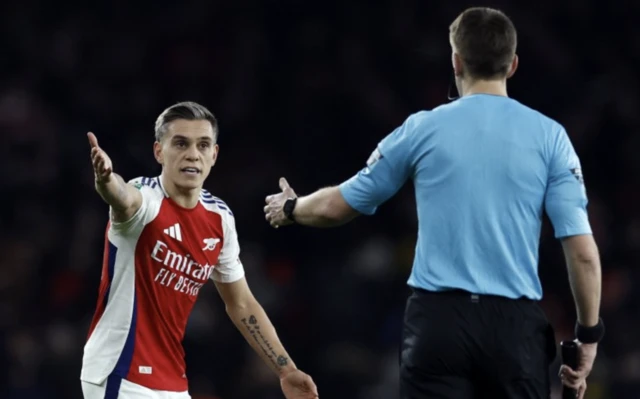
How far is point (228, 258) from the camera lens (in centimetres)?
598

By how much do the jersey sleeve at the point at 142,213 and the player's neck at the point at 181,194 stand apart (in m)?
0.08

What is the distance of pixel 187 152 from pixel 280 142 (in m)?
6.34

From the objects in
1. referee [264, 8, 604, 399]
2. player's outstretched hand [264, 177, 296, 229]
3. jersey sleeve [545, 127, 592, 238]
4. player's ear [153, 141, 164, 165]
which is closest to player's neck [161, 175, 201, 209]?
A: player's ear [153, 141, 164, 165]

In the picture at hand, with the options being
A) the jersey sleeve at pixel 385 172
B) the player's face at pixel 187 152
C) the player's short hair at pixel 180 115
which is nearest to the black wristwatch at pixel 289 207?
the jersey sleeve at pixel 385 172

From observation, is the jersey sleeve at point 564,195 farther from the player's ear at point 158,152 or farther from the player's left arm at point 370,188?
the player's ear at point 158,152

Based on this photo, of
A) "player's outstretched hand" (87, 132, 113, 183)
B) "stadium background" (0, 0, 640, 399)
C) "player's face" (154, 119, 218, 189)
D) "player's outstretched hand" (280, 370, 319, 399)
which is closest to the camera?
"player's outstretched hand" (87, 132, 113, 183)

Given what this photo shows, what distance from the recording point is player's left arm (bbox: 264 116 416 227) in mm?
4781

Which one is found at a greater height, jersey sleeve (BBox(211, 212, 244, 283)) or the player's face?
the player's face

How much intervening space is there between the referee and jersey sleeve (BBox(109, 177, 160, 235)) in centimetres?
125

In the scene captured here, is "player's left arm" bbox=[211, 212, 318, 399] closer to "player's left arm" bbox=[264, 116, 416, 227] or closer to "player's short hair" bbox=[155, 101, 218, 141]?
"player's short hair" bbox=[155, 101, 218, 141]

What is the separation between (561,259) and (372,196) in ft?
23.2

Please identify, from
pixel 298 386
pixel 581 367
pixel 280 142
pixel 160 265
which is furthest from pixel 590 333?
pixel 280 142

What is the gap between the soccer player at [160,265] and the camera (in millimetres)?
5504

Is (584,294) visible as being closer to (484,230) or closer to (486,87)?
(484,230)
